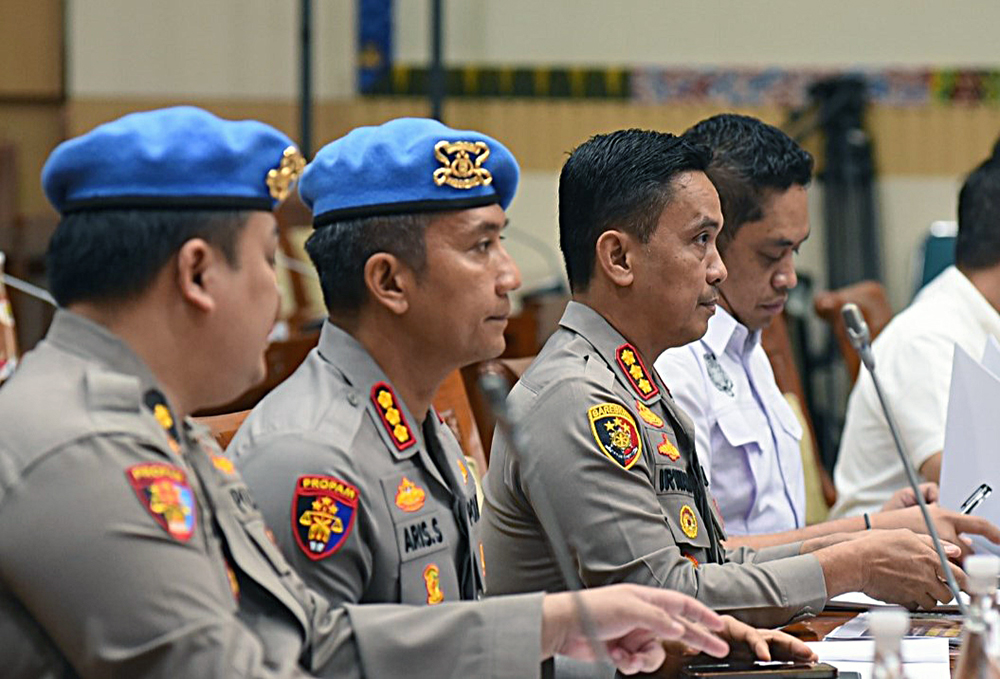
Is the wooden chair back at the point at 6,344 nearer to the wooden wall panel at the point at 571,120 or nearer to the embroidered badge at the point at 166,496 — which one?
the embroidered badge at the point at 166,496

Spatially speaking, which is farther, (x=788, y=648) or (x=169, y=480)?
(x=788, y=648)

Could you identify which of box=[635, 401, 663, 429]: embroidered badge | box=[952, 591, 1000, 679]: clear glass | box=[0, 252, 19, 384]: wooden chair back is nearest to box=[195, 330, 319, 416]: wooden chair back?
box=[0, 252, 19, 384]: wooden chair back

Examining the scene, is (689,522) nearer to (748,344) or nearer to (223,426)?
(223,426)

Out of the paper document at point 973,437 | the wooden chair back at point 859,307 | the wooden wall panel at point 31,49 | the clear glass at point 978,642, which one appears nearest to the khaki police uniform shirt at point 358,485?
the clear glass at point 978,642

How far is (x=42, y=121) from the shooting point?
261 inches

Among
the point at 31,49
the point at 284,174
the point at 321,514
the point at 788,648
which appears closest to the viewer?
the point at 284,174

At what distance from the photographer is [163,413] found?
1182 mm

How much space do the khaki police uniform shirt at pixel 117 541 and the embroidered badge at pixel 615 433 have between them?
1.85 feet

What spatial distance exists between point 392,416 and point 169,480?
1.44ft

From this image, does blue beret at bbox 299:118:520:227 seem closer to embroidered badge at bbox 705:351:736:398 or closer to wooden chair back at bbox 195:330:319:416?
embroidered badge at bbox 705:351:736:398

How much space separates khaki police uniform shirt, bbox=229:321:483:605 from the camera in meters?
1.39

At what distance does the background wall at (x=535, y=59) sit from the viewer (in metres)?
6.29

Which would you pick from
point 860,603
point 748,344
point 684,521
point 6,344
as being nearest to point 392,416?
point 684,521

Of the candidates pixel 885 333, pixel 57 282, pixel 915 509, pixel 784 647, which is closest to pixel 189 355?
pixel 57 282
